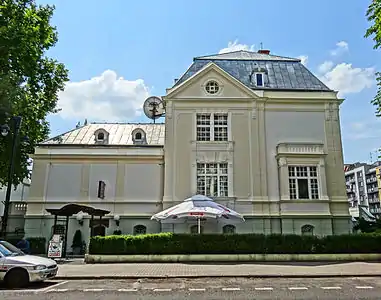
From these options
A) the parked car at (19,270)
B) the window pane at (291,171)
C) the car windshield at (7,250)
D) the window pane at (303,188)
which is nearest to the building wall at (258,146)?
the window pane at (303,188)

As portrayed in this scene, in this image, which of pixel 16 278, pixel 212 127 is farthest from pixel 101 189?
pixel 16 278

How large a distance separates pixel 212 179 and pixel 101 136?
9.58 m

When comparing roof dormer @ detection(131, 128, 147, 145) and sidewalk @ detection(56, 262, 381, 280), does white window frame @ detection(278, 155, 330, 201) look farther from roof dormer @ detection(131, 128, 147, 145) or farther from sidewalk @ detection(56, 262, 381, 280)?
roof dormer @ detection(131, 128, 147, 145)

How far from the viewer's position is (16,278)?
10766 mm

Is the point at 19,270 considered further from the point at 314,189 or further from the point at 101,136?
the point at 314,189

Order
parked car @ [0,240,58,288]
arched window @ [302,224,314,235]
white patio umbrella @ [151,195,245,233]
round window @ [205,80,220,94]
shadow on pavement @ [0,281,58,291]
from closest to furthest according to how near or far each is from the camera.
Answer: shadow on pavement @ [0,281,58,291], parked car @ [0,240,58,288], white patio umbrella @ [151,195,245,233], arched window @ [302,224,314,235], round window @ [205,80,220,94]

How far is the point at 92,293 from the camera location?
9828 mm

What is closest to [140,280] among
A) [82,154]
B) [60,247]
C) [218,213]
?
[218,213]

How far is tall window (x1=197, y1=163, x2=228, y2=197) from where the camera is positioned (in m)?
23.6

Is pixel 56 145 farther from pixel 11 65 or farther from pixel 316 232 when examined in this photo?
pixel 316 232

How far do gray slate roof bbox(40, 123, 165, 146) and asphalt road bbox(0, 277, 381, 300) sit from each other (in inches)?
627

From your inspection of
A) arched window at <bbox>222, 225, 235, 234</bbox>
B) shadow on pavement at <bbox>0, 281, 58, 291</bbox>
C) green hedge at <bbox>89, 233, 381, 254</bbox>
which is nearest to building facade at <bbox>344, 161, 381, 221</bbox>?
arched window at <bbox>222, 225, 235, 234</bbox>

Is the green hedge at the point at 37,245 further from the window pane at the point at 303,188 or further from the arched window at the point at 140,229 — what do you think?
the window pane at the point at 303,188

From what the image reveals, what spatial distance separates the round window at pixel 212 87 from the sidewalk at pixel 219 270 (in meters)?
13.5
